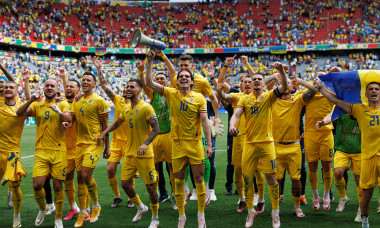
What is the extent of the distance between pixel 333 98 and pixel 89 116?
4.04 meters

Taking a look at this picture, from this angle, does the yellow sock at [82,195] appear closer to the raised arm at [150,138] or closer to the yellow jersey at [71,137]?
the yellow jersey at [71,137]

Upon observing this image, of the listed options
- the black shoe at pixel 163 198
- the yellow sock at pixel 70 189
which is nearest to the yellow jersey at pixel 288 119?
the black shoe at pixel 163 198

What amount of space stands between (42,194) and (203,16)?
180ft

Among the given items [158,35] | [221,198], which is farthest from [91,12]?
[221,198]

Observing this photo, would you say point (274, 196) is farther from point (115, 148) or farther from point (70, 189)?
point (70, 189)

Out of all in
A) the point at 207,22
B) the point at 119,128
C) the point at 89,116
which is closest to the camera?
the point at 89,116

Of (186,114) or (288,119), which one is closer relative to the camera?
(186,114)

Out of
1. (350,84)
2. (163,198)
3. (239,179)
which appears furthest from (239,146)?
(350,84)

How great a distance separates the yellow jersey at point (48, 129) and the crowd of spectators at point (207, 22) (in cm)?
4084

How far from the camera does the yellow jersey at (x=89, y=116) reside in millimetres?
6527

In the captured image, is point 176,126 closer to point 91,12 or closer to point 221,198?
point 221,198

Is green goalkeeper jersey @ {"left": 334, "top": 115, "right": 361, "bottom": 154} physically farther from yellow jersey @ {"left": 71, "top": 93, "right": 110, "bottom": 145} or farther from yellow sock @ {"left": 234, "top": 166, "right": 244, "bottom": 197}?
yellow jersey @ {"left": 71, "top": 93, "right": 110, "bottom": 145}

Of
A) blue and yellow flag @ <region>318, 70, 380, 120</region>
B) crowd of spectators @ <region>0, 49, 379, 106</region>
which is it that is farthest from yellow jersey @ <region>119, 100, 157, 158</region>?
crowd of spectators @ <region>0, 49, 379, 106</region>

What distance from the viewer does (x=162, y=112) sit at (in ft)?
24.6
